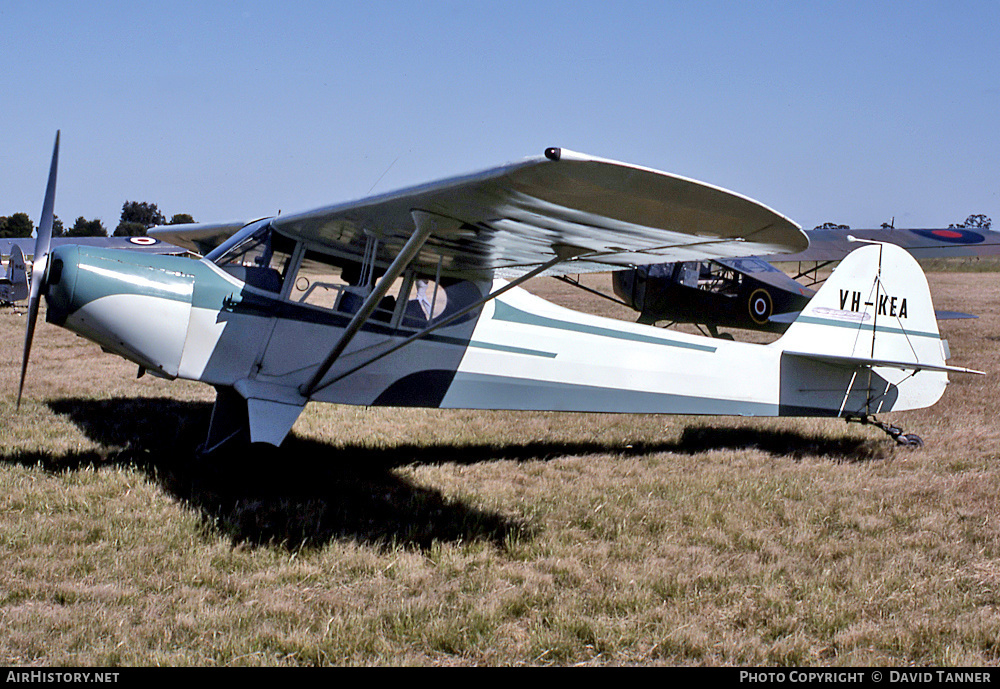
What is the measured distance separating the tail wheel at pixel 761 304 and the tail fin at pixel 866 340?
4569 mm

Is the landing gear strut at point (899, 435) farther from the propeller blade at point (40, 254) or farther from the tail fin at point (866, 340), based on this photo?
the propeller blade at point (40, 254)

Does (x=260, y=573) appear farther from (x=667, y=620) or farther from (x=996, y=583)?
(x=996, y=583)

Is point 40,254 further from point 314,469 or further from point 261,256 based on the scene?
point 314,469

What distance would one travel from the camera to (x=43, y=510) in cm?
454

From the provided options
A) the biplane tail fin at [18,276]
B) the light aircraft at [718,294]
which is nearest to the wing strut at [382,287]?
the biplane tail fin at [18,276]

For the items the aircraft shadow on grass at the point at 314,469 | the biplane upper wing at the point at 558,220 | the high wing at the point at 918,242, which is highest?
the high wing at the point at 918,242

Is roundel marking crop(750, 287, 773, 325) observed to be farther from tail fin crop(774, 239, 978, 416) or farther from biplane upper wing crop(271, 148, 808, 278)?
biplane upper wing crop(271, 148, 808, 278)

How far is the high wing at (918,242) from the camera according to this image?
45.4 feet

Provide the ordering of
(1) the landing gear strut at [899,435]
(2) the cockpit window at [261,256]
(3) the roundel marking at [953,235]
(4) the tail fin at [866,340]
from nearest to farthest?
(2) the cockpit window at [261,256]
(1) the landing gear strut at [899,435]
(4) the tail fin at [866,340]
(3) the roundel marking at [953,235]

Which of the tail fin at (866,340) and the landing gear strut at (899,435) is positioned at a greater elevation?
the tail fin at (866,340)

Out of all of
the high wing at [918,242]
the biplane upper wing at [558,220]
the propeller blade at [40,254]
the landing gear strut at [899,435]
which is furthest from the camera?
the high wing at [918,242]

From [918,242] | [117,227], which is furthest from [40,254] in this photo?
[117,227]
